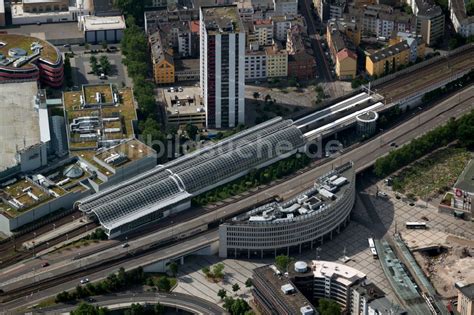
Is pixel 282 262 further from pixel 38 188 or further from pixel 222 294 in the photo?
pixel 38 188

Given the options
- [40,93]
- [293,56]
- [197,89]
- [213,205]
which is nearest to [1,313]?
[213,205]

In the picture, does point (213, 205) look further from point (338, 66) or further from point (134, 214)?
point (338, 66)

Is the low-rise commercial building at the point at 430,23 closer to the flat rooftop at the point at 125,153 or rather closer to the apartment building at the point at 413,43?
the apartment building at the point at 413,43

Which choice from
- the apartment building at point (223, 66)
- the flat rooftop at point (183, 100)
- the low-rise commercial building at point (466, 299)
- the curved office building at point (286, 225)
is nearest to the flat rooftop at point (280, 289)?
the curved office building at point (286, 225)

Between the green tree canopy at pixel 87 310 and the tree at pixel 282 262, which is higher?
the tree at pixel 282 262

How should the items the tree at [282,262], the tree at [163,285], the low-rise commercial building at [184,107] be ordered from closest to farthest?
the tree at [163,285]
the tree at [282,262]
the low-rise commercial building at [184,107]
